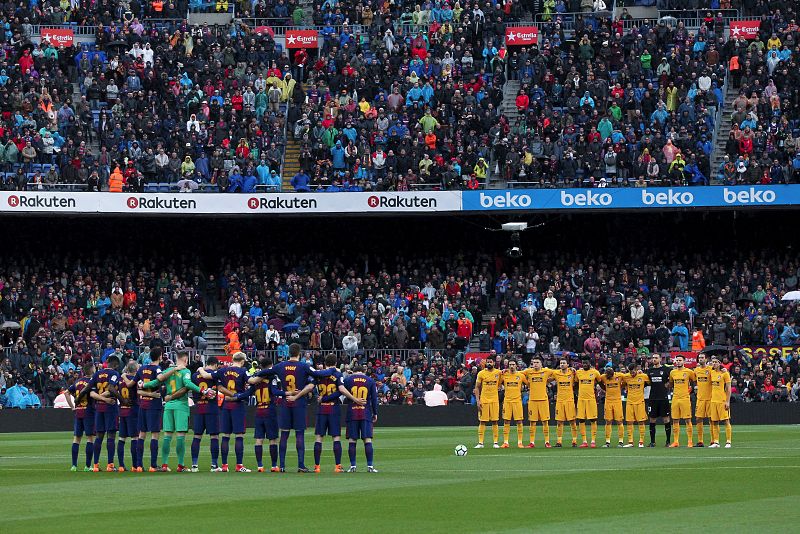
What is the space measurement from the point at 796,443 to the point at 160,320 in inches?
880

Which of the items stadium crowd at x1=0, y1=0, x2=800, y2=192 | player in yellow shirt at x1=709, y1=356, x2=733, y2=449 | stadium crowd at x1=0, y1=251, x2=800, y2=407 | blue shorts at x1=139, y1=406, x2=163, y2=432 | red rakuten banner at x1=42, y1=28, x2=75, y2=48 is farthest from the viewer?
red rakuten banner at x1=42, y1=28, x2=75, y2=48

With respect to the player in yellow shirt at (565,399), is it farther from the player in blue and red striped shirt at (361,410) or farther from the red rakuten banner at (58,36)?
the red rakuten banner at (58,36)

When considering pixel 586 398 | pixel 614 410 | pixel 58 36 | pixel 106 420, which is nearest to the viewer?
pixel 106 420

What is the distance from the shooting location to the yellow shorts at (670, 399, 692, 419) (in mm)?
30375

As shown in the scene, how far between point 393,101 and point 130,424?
95.1ft

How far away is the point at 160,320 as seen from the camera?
45312 millimetres

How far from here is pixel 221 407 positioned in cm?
2245

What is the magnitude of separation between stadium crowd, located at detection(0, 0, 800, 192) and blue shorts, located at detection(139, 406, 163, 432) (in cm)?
2452

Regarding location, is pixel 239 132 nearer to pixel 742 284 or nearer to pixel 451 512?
pixel 742 284

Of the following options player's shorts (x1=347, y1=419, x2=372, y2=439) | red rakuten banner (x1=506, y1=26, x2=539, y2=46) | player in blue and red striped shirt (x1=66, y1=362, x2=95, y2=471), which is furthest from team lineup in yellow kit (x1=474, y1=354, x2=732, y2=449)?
red rakuten banner (x1=506, y1=26, x2=539, y2=46)

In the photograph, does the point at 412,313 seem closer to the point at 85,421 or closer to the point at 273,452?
the point at 85,421

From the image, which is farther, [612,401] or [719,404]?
[612,401]

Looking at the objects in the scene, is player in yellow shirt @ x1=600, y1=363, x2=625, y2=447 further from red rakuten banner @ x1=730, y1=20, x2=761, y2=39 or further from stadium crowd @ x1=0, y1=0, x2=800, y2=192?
red rakuten banner @ x1=730, y1=20, x2=761, y2=39


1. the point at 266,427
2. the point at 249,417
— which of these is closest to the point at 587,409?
the point at 266,427
